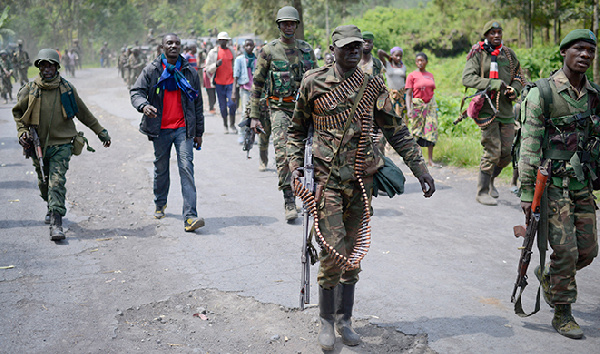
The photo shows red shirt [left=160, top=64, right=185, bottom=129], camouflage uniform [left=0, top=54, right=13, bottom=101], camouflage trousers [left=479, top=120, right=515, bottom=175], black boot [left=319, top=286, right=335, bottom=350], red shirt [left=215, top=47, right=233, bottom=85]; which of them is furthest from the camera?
camouflage uniform [left=0, top=54, right=13, bottom=101]

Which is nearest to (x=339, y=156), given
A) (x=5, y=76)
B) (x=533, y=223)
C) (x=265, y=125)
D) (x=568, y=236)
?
(x=533, y=223)

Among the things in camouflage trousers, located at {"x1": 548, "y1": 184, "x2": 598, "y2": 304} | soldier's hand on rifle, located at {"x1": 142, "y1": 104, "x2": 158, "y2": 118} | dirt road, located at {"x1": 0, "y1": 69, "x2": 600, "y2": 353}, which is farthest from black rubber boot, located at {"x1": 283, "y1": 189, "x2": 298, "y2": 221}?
camouflage trousers, located at {"x1": 548, "y1": 184, "x2": 598, "y2": 304}

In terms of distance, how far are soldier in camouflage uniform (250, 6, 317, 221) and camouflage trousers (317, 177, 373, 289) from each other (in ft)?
9.95

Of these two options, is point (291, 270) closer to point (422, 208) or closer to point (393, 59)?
point (422, 208)

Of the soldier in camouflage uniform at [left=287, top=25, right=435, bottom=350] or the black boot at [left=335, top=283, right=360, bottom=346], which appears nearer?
the soldier in camouflage uniform at [left=287, top=25, right=435, bottom=350]

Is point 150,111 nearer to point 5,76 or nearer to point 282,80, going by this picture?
point 282,80

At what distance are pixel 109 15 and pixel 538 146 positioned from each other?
7250 cm

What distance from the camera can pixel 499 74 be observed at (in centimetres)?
788

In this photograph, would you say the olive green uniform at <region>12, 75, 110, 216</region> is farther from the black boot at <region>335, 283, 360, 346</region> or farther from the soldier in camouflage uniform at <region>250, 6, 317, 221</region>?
Result: the black boot at <region>335, 283, 360, 346</region>

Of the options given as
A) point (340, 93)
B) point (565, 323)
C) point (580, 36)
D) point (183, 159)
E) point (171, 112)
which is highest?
point (580, 36)

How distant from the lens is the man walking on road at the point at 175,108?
7.12 metres

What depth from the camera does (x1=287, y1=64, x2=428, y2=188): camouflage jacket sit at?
4.17 meters

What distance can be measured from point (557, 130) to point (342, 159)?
1.63 metres

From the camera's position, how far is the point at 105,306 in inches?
200
